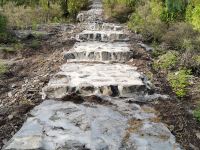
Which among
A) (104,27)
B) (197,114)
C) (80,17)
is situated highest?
(80,17)

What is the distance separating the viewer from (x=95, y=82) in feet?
22.9

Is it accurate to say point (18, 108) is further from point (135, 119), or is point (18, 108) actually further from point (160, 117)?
point (160, 117)

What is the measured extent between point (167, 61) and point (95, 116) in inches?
155

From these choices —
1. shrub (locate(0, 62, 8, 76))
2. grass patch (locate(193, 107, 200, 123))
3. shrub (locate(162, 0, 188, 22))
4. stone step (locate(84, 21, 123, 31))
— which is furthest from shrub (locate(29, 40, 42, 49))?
grass patch (locate(193, 107, 200, 123))

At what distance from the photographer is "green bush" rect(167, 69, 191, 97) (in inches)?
289

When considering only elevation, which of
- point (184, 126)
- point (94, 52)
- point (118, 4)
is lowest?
point (184, 126)

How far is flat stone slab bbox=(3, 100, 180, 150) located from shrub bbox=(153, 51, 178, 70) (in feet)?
9.93

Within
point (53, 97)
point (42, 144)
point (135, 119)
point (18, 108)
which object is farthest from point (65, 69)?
point (42, 144)

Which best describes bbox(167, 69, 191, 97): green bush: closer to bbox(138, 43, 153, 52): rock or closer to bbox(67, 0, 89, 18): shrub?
bbox(138, 43, 153, 52): rock

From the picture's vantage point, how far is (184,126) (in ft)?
18.7

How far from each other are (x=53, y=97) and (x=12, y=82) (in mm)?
1615

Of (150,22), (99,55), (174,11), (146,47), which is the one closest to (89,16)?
(150,22)

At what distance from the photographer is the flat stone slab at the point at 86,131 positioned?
473 centimetres

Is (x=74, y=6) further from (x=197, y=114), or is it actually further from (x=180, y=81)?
(x=197, y=114)
